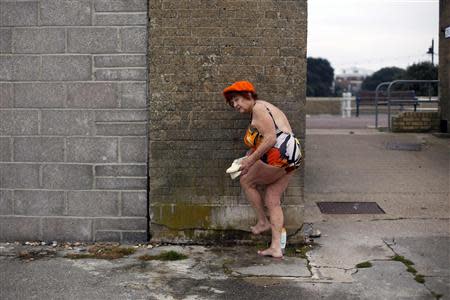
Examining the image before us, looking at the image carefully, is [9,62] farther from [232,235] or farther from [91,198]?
[232,235]

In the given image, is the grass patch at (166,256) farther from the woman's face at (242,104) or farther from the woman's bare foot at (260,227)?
the woman's face at (242,104)

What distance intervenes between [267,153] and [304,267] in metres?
1.05

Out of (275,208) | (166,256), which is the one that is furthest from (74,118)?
(275,208)

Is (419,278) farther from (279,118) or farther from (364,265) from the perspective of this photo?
(279,118)

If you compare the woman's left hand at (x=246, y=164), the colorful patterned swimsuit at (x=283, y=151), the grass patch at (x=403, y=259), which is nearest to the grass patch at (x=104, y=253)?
the woman's left hand at (x=246, y=164)

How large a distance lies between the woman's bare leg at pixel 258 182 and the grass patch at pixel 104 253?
4.08 feet

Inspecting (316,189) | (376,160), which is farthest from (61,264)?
(376,160)

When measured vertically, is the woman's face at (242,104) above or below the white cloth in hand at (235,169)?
above

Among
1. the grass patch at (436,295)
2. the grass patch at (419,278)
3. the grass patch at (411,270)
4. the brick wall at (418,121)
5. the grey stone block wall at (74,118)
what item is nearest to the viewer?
the grass patch at (436,295)

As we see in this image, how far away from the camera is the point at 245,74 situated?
5.85 m

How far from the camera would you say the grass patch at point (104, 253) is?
18.7ft

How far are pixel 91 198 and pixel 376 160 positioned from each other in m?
5.25

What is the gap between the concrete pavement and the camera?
468cm

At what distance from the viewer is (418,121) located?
1292 cm
